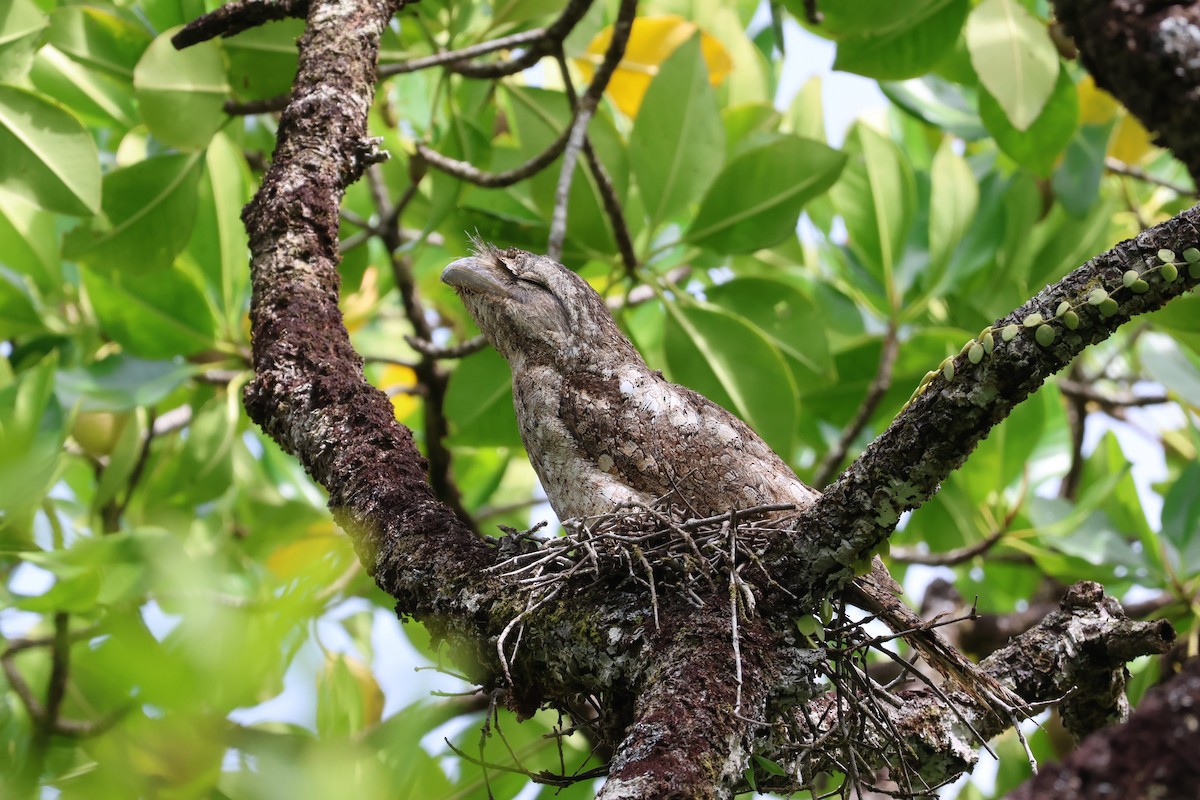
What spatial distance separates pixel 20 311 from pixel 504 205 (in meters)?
1.93

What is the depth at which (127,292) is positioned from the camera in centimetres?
406

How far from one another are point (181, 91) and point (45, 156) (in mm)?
435

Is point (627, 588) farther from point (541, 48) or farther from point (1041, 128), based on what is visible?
point (1041, 128)

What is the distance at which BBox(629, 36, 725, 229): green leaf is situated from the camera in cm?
366

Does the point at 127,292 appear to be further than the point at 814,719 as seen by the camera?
Yes

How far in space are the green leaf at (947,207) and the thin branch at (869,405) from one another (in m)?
0.30

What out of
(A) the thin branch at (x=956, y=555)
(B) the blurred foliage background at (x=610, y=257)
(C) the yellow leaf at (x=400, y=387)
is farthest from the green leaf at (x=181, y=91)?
(A) the thin branch at (x=956, y=555)

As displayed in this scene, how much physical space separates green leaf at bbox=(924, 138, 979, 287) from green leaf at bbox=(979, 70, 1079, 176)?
31.5 inches

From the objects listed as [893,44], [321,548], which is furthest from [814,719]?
[893,44]

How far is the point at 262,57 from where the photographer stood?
11.2ft

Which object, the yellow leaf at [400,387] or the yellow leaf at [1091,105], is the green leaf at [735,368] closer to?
the yellow leaf at [400,387]

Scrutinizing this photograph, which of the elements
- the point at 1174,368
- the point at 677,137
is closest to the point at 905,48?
the point at 677,137

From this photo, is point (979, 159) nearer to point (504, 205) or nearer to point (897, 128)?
point (897, 128)

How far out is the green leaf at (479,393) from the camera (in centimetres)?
391
